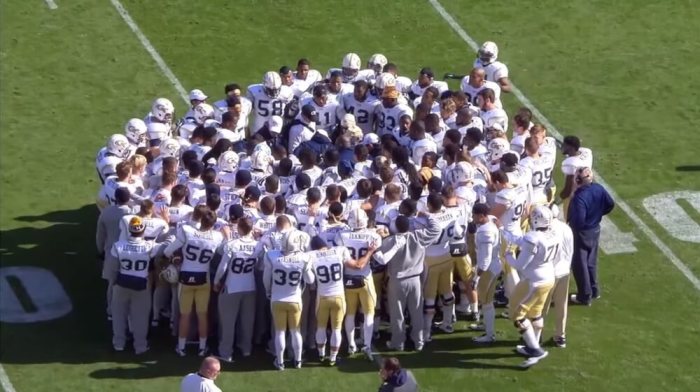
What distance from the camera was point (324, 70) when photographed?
2139 cm

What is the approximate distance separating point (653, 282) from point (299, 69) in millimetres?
4789

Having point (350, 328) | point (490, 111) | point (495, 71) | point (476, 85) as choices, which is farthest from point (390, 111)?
point (350, 328)

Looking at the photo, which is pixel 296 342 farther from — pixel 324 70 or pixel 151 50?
pixel 151 50

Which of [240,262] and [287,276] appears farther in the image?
[240,262]

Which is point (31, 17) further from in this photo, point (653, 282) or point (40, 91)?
point (653, 282)

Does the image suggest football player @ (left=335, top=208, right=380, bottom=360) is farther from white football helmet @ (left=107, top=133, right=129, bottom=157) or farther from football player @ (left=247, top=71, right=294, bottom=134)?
football player @ (left=247, top=71, right=294, bottom=134)

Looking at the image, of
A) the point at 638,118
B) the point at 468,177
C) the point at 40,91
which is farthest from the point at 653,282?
the point at 40,91

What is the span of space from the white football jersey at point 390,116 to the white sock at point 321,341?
10.2ft

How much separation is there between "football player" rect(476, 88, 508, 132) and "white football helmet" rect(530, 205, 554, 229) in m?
2.57

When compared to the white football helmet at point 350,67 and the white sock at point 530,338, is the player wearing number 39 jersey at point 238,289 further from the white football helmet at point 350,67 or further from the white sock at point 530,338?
the white football helmet at point 350,67

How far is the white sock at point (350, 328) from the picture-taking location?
624 inches

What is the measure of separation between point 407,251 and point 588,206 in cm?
215

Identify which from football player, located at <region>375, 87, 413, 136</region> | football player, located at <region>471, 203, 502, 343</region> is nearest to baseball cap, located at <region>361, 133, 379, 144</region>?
football player, located at <region>375, 87, 413, 136</region>

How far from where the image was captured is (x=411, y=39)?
22281 millimetres
